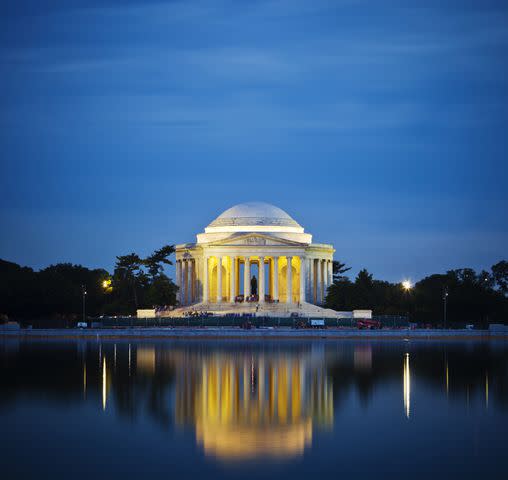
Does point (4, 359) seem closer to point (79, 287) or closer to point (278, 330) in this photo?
point (278, 330)

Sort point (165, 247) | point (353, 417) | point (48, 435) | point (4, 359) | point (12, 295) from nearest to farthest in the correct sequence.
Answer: point (48, 435) → point (353, 417) → point (4, 359) → point (12, 295) → point (165, 247)

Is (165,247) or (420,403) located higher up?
(165,247)

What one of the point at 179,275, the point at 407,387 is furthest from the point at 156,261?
the point at 407,387

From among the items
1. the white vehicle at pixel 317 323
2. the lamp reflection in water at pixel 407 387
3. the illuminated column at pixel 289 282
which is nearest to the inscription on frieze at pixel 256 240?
the illuminated column at pixel 289 282

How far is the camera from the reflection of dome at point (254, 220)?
150 metres

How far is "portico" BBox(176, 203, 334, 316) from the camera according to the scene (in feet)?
475

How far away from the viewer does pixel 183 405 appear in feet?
133

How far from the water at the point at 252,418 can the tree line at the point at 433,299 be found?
206 feet

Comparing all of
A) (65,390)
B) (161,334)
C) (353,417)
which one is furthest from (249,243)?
(353,417)

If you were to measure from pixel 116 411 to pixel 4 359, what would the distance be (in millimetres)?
31347

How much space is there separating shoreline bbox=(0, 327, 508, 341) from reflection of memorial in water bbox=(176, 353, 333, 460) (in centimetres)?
4045

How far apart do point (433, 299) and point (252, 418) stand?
325ft

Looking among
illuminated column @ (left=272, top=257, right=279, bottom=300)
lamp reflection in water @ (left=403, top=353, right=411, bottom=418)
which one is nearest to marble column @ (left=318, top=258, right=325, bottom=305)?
illuminated column @ (left=272, top=257, right=279, bottom=300)

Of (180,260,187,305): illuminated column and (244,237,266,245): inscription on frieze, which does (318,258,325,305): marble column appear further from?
(180,260,187,305): illuminated column
